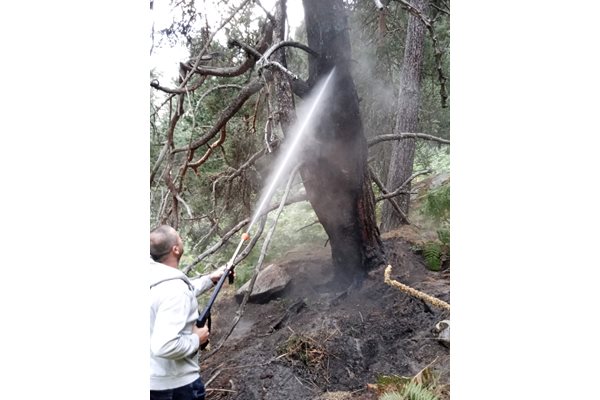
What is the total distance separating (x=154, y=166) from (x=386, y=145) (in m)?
1.03

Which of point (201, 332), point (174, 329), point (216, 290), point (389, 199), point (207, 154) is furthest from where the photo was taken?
point (207, 154)

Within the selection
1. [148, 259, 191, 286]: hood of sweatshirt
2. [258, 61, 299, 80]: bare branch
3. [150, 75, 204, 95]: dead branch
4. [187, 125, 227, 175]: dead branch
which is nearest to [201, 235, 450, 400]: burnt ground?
[148, 259, 191, 286]: hood of sweatshirt

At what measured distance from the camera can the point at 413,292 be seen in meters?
1.89

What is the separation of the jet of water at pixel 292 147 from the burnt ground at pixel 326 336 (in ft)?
0.85

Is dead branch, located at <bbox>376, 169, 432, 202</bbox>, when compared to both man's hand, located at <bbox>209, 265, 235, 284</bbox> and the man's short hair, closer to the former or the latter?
man's hand, located at <bbox>209, 265, 235, 284</bbox>

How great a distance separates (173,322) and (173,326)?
2cm

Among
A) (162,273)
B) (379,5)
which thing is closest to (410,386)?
(162,273)

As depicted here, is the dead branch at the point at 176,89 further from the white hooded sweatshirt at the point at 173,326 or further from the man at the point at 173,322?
the white hooded sweatshirt at the point at 173,326

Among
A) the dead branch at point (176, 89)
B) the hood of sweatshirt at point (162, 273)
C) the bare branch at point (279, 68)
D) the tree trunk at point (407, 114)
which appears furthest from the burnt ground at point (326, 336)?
the dead branch at point (176, 89)

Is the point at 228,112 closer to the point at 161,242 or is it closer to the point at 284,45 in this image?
the point at 284,45

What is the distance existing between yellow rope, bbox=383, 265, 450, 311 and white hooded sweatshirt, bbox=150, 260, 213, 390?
743mm
